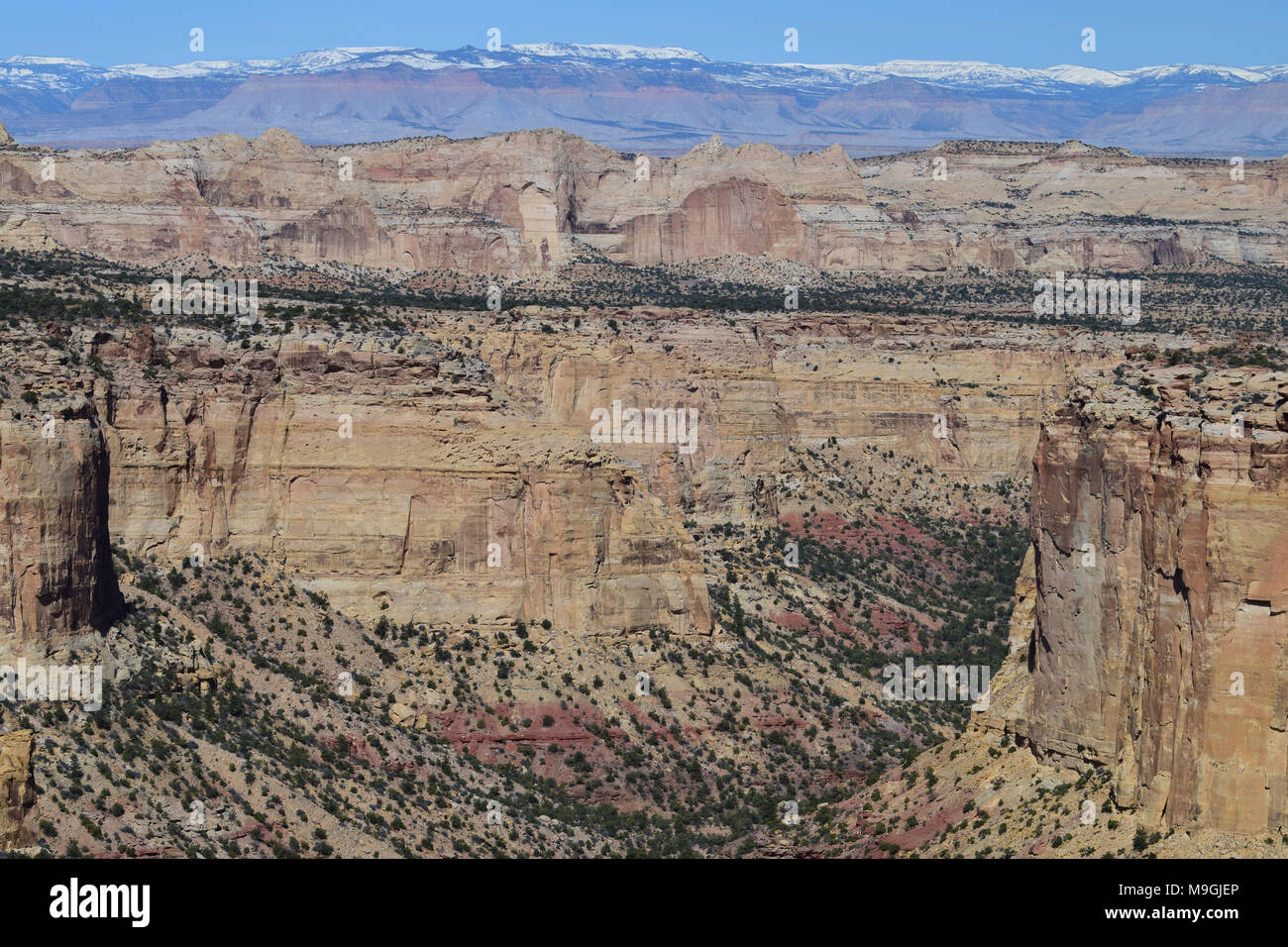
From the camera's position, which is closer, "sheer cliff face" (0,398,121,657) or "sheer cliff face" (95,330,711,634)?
"sheer cliff face" (0,398,121,657)

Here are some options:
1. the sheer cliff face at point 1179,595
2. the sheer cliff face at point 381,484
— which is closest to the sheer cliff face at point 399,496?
the sheer cliff face at point 381,484

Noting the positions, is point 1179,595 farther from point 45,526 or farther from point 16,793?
point 45,526

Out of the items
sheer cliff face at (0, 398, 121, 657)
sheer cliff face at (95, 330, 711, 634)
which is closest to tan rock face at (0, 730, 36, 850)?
sheer cliff face at (0, 398, 121, 657)

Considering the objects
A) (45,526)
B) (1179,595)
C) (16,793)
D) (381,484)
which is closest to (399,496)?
(381,484)

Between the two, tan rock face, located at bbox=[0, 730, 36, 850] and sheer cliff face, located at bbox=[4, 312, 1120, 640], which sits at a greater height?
sheer cliff face, located at bbox=[4, 312, 1120, 640]

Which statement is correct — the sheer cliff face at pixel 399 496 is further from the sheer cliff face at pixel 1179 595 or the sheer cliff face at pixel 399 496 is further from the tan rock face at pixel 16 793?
the tan rock face at pixel 16 793

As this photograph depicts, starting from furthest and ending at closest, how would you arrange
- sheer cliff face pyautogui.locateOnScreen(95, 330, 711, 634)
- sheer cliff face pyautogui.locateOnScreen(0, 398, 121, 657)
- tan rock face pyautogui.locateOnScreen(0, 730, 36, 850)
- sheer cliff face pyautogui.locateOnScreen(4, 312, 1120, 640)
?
1. sheer cliff face pyautogui.locateOnScreen(95, 330, 711, 634)
2. sheer cliff face pyautogui.locateOnScreen(4, 312, 1120, 640)
3. sheer cliff face pyautogui.locateOnScreen(0, 398, 121, 657)
4. tan rock face pyautogui.locateOnScreen(0, 730, 36, 850)

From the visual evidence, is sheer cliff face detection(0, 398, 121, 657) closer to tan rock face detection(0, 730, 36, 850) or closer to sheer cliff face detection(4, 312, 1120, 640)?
tan rock face detection(0, 730, 36, 850)
